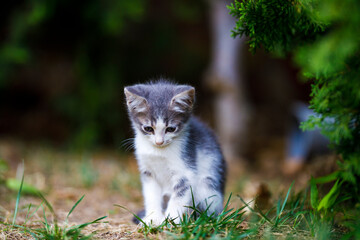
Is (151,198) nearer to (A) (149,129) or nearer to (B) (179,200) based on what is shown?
(B) (179,200)

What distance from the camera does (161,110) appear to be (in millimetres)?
3117

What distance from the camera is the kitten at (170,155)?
3.11m

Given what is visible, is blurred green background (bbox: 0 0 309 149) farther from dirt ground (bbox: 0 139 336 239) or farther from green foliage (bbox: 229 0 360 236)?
green foliage (bbox: 229 0 360 236)

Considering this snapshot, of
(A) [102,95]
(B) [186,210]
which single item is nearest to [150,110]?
(B) [186,210]

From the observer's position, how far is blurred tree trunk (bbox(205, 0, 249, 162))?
617 centimetres

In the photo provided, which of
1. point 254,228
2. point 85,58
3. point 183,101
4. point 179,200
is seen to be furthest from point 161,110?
point 85,58

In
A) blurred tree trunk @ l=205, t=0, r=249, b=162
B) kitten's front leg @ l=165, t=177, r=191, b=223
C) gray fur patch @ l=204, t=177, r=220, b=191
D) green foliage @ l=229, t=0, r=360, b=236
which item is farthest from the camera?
blurred tree trunk @ l=205, t=0, r=249, b=162

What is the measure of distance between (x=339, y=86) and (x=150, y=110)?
1445 millimetres

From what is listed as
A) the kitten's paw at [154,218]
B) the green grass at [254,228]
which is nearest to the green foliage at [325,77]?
the green grass at [254,228]

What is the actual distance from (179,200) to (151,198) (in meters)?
0.28

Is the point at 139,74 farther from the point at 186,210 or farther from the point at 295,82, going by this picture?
the point at 186,210

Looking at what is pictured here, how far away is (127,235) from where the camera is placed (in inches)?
108

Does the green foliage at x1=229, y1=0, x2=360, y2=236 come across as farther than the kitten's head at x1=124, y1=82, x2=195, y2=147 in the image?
No

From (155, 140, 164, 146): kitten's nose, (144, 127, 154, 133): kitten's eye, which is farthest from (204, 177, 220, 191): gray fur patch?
(144, 127, 154, 133): kitten's eye
